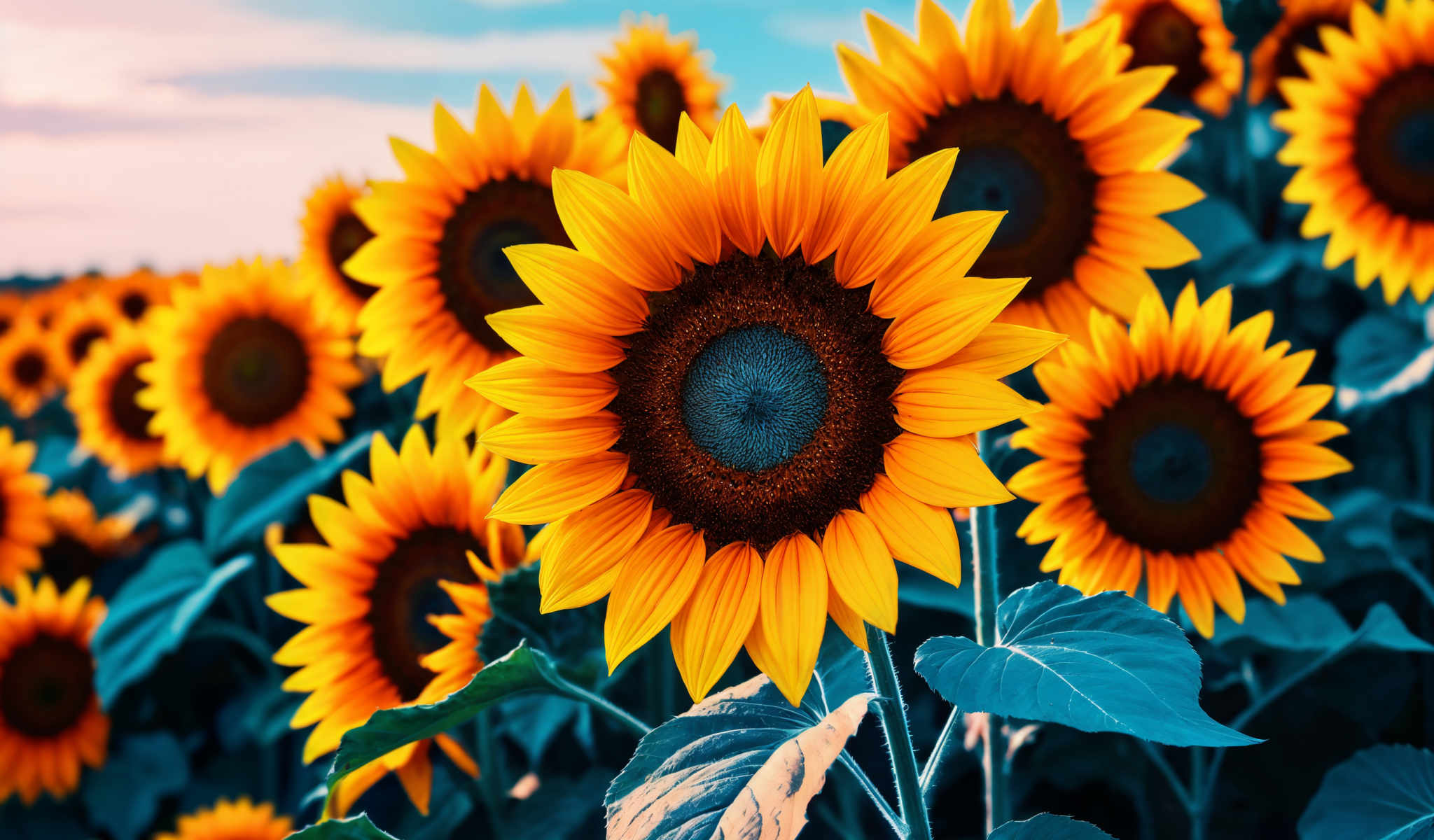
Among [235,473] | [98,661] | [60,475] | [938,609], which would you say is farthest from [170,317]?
[938,609]

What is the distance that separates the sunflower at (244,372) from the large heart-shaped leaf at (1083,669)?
2174mm

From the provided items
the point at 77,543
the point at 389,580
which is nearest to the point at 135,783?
the point at 77,543

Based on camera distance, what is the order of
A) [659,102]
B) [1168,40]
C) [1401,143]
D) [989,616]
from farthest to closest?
[659,102] → [1168,40] → [1401,143] → [989,616]

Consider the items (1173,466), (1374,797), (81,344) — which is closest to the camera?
(1374,797)

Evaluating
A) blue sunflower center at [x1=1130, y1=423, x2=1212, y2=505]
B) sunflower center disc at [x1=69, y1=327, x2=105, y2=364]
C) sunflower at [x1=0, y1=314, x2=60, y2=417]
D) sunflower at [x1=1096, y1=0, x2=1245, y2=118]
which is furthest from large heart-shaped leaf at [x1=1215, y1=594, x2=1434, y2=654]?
sunflower at [x1=0, y1=314, x2=60, y2=417]

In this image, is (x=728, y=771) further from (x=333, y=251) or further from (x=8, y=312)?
(x=8, y=312)

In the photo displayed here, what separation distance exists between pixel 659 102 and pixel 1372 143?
6.81 feet

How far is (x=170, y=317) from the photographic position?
311 cm

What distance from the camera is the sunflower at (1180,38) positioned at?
312 centimetres

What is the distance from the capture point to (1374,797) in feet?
4.92

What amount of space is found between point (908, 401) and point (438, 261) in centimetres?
134

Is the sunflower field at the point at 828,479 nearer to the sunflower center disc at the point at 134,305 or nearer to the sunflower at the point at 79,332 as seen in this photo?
the sunflower at the point at 79,332

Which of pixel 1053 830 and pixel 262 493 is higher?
pixel 262 493

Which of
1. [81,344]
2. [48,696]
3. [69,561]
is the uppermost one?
[81,344]
